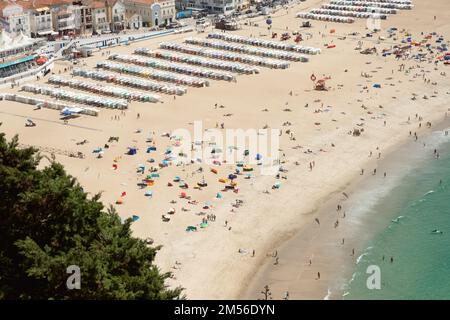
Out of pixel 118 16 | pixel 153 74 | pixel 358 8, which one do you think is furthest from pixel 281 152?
pixel 358 8

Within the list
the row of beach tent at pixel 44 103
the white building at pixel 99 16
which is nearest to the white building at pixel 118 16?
the white building at pixel 99 16

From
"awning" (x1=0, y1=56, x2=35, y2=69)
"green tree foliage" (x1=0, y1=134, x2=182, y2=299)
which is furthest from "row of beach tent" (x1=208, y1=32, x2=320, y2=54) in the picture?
"green tree foliage" (x1=0, y1=134, x2=182, y2=299)

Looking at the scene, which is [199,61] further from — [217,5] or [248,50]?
[217,5]

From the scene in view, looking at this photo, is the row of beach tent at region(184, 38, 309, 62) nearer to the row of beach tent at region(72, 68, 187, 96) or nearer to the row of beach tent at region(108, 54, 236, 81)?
the row of beach tent at region(108, 54, 236, 81)

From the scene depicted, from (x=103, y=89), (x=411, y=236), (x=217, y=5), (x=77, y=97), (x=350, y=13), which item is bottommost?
(x=411, y=236)

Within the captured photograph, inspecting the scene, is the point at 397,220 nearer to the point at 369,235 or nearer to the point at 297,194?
the point at 369,235

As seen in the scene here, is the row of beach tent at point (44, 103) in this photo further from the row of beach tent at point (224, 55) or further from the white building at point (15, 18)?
the row of beach tent at point (224, 55)

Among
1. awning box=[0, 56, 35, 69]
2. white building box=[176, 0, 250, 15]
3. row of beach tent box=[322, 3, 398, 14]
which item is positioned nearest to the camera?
awning box=[0, 56, 35, 69]
